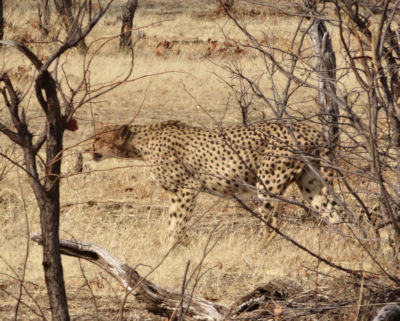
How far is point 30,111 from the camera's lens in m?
12.9

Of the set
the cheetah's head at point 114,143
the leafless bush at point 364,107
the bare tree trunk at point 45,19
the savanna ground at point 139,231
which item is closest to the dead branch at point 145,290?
the savanna ground at point 139,231

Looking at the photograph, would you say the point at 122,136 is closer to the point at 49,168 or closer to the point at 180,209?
the point at 180,209

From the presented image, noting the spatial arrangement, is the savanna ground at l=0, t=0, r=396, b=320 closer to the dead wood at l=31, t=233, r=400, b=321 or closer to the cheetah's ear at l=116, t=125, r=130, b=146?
the dead wood at l=31, t=233, r=400, b=321

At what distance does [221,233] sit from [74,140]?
4.40 m

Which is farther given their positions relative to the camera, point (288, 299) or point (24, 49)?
point (288, 299)

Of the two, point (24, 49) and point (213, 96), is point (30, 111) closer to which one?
point (213, 96)

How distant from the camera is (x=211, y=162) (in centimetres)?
792

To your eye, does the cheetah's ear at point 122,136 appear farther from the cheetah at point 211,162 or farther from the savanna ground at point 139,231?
the savanna ground at point 139,231

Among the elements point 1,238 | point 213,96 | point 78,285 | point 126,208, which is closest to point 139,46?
point 213,96

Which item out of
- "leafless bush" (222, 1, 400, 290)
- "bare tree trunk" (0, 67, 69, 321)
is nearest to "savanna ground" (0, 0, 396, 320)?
"bare tree trunk" (0, 67, 69, 321)

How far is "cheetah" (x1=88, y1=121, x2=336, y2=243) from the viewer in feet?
24.7

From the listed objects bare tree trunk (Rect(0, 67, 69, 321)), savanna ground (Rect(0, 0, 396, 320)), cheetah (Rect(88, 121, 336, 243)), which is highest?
bare tree trunk (Rect(0, 67, 69, 321))

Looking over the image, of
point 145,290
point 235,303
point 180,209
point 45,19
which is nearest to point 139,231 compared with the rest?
point 180,209

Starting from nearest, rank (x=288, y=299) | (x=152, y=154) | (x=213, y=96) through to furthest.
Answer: (x=288, y=299), (x=152, y=154), (x=213, y=96)
